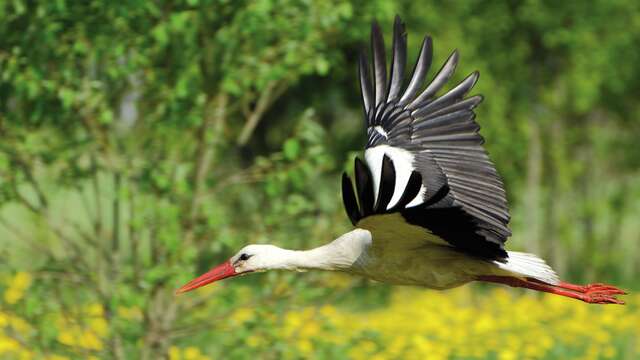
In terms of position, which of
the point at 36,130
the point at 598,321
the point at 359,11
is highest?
the point at 359,11

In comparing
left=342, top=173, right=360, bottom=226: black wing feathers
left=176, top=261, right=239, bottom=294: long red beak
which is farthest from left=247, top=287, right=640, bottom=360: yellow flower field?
left=342, top=173, right=360, bottom=226: black wing feathers

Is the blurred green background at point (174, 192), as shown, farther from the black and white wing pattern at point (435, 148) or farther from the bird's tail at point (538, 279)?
the bird's tail at point (538, 279)

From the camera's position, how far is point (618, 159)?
16250 mm

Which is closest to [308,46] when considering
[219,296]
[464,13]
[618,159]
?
[219,296]

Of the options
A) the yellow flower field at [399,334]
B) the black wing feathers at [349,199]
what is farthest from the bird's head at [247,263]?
the black wing feathers at [349,199]

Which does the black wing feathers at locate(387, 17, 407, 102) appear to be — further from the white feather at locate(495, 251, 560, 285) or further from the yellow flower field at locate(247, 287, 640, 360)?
the yellow flower field at locate(247, 287, 640, 360)

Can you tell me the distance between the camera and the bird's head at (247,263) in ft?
19.3

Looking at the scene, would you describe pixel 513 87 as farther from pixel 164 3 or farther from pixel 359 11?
pixel 164 3

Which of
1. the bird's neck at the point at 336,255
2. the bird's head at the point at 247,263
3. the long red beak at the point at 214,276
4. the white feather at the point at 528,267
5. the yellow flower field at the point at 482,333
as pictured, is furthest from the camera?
the yellow flower field at the point at 482,333

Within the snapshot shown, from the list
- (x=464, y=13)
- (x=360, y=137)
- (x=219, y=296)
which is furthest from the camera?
(x=360, y=137)

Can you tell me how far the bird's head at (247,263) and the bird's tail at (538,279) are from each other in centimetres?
101

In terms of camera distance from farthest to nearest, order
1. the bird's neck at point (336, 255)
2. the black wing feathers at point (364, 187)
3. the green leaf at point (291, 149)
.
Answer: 1. the green leaf at point (291, 149)
2. the bird's neck at point (336, 255)
3. the black wing feathers at point (364, 187)

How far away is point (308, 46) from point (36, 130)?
1627mm

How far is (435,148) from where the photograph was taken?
6.04 meters
